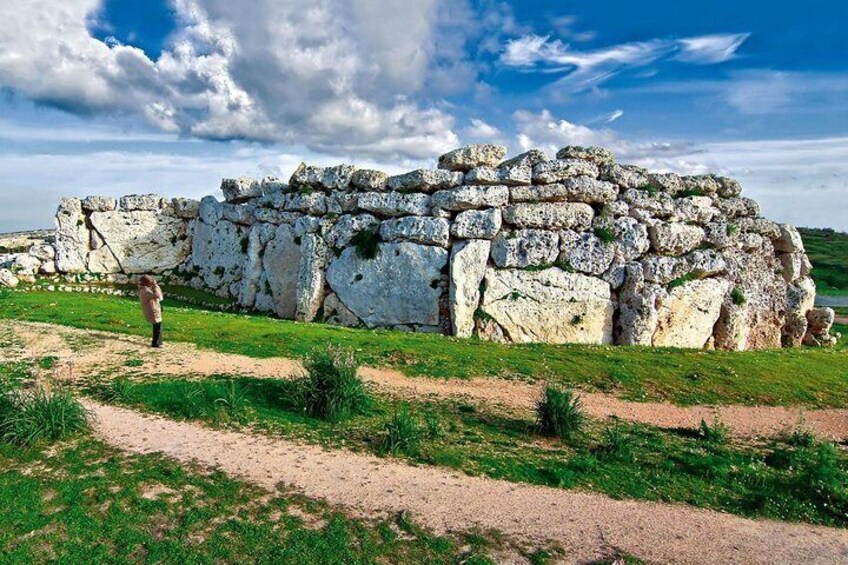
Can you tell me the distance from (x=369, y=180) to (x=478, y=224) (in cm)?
688

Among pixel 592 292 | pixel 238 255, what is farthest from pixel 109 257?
pixel 592 292

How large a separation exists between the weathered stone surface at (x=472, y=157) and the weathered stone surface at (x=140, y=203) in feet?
75.7

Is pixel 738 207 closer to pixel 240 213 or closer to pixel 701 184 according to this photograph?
pixel 701 184

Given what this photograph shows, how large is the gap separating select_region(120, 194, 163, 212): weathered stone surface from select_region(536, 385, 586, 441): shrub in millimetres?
36034

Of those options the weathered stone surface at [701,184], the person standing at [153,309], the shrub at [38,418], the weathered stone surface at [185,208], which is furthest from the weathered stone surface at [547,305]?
the weathered stone surface at [185,208]

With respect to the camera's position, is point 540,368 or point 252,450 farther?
point 540,368

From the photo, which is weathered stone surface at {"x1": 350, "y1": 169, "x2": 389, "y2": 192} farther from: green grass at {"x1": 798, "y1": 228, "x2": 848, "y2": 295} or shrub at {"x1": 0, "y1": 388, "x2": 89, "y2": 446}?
green grass at {"x1": 798, "y1": 228, "x2": 848, "y2": 295}

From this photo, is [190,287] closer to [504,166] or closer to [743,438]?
[504,166]

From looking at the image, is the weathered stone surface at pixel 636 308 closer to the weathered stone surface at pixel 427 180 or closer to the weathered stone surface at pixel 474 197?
the weathered stone surface at pixel 474 197

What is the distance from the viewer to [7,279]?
115 feet

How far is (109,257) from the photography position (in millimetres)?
39688

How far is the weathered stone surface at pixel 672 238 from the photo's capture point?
28594mm

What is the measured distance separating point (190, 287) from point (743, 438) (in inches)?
1365

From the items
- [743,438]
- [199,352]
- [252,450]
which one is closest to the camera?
[252,450]
